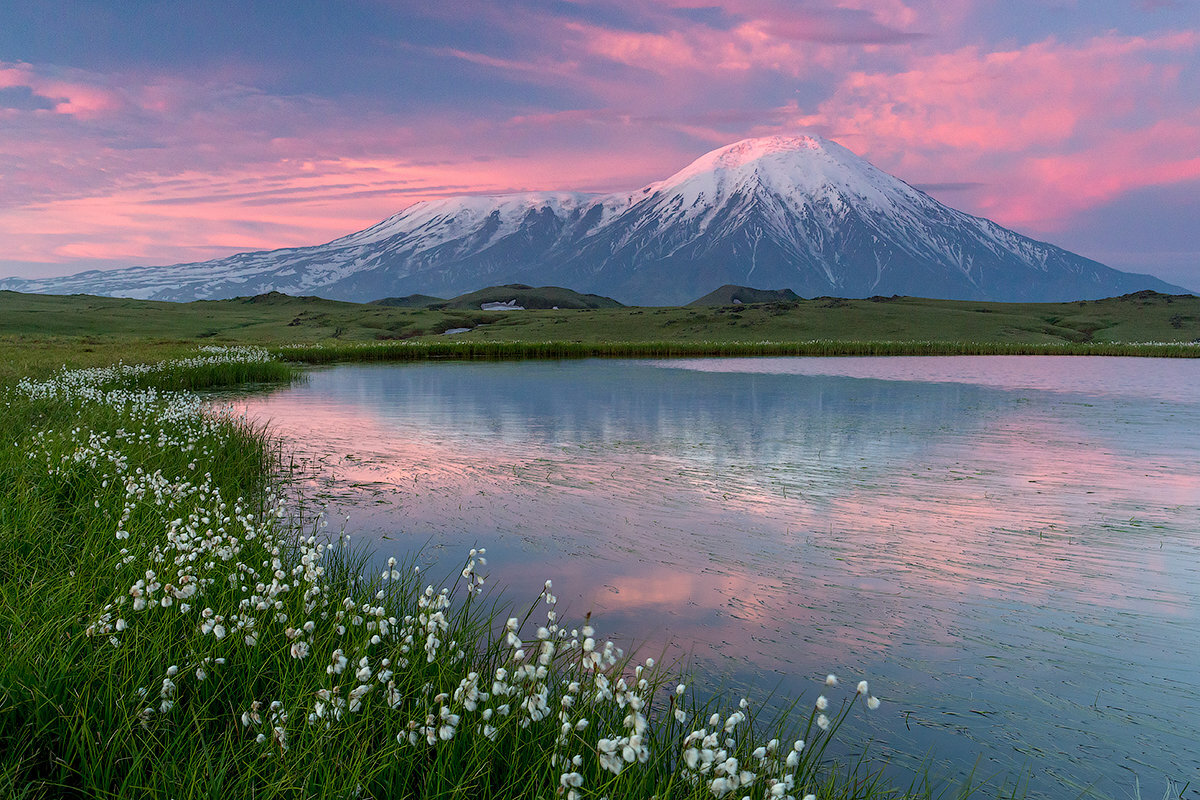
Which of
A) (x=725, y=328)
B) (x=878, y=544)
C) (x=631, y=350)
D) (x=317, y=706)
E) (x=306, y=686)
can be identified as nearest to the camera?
(x=317, y=706)

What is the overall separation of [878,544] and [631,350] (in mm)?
63762

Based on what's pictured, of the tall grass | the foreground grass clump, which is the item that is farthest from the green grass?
the foreground grass clump

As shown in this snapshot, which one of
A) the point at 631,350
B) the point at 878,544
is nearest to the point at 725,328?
the point at 631,350

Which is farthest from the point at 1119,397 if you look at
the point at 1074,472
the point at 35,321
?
the point at 35,321

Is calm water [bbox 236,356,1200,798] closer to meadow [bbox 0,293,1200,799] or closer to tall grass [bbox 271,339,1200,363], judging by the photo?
meadow [bbox 0,293,1200,799]

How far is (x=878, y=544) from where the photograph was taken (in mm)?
12234

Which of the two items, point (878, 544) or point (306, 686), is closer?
point (306, 686)

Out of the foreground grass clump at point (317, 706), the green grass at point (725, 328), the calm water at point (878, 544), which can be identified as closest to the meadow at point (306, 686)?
the foreground grass clump at point (317, 706)

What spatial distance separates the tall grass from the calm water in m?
40.7

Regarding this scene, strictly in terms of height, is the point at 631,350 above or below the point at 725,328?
below

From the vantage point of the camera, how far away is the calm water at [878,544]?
23.9 feet

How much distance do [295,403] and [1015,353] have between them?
70169 millimetres

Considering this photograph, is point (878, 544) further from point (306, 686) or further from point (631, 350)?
point (631, 350)

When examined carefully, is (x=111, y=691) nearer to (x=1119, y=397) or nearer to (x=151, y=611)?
(x=151, y=611)
